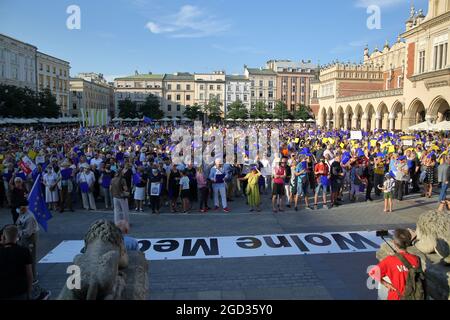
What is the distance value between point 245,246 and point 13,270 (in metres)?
4.78

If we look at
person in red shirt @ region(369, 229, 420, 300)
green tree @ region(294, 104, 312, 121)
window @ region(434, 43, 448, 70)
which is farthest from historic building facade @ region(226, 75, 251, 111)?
person in red shirt @ region(369, 229, 420, 300)

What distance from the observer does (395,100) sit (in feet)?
138

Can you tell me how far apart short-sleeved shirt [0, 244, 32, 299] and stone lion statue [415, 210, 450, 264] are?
5239 mm

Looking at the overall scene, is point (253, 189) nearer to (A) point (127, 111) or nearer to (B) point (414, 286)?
(B) point (414, 286)

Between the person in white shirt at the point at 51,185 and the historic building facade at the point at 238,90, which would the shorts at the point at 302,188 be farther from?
the historic building facade at the point at 238,90

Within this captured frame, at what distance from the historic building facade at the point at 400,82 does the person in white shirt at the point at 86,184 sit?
106ft

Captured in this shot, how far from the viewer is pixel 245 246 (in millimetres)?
7980

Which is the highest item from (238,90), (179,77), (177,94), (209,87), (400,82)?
(179,77)

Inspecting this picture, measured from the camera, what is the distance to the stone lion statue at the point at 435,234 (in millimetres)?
4715

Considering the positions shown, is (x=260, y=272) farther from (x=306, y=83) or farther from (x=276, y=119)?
(x=306, y=83)

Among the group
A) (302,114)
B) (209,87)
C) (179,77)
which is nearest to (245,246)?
(302,114)

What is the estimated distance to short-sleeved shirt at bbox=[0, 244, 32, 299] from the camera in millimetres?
4270

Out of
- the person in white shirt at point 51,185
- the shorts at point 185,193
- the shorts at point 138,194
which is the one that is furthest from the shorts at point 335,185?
the person in white shirt at point 51,185

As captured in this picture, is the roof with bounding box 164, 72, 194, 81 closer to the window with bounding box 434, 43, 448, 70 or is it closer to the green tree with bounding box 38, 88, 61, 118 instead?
the green tree with bounding box 38, 88, 61, 118
